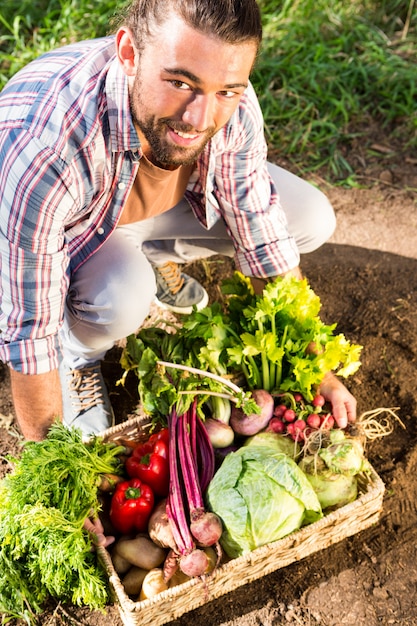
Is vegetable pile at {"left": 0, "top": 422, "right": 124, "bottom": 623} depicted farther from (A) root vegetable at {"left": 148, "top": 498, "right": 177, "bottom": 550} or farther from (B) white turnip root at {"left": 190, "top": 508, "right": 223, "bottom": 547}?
(B) white turnip root at {"left": 190, "top": 508, "right": 223, "bottom": 547}

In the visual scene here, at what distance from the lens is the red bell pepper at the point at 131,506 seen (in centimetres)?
269

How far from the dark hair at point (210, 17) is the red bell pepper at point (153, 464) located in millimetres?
1482

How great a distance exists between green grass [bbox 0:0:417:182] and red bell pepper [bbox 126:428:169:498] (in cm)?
239

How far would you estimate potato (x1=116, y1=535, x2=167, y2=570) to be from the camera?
8.57ft

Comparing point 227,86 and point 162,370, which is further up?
point 227,86

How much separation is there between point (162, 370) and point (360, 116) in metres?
2.78

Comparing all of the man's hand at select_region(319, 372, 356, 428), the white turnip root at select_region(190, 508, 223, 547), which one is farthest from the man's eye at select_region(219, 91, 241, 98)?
the white turnip root at select_region(190, 508, 223, 547)

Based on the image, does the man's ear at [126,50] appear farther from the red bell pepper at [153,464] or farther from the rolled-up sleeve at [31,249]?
the red bell pepper at [153,464]

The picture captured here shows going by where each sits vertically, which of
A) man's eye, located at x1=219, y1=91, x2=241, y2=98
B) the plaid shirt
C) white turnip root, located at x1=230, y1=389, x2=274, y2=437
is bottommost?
white turnip root, located at x1=230, y1=389, x2=274, y2=437

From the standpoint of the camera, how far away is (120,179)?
2551 mm

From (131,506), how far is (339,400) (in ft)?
3.03

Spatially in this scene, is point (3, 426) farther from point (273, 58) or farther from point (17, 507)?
point (273, 58)

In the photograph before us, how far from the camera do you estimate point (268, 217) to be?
2975 millimetres

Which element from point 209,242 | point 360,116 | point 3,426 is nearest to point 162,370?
point 209,242
